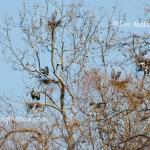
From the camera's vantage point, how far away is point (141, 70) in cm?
1123

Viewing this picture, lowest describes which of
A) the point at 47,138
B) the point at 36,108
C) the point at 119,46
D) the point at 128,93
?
the point at 47,138

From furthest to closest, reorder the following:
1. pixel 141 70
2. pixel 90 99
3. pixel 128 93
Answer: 1. pixel 90 99
2. pixel 128 93
3. pixel 141 70

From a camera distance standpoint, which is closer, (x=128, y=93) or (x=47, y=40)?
(x=128, y=93)

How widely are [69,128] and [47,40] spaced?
3423 millimetres

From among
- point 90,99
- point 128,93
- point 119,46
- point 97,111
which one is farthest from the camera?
point 90,99

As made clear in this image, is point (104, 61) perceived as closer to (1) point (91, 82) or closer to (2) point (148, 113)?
(1) point (91, 82)

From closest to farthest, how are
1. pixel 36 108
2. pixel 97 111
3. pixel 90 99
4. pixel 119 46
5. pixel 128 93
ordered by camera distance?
pixel 119 46, pixel 128 93, pixel 97 111, pixel 90 99, pixel 36 108

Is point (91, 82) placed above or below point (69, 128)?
above

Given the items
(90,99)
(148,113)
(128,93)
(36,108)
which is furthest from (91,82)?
(148,113)

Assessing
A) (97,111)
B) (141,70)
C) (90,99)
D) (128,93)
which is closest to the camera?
(141,70)

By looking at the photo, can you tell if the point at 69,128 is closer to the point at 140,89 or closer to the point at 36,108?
the point at 36,108

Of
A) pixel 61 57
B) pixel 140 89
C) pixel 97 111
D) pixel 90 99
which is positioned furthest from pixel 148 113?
pixel 61 57

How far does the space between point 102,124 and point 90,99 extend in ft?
17.7

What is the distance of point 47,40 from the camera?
722 inches
